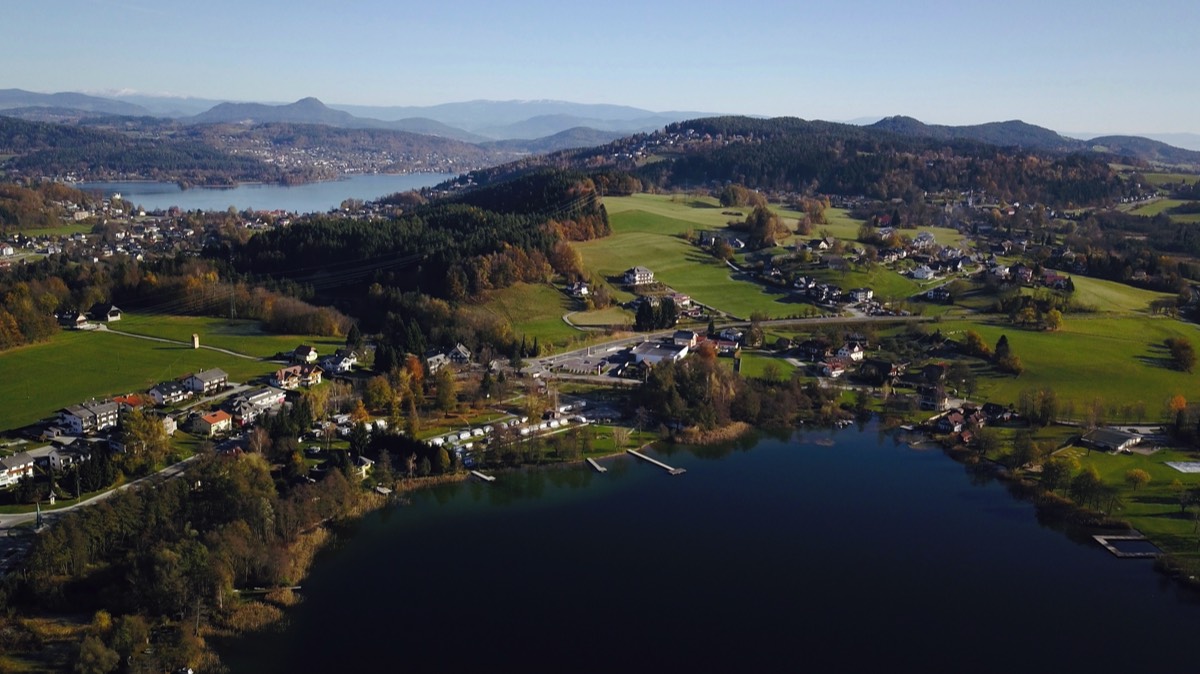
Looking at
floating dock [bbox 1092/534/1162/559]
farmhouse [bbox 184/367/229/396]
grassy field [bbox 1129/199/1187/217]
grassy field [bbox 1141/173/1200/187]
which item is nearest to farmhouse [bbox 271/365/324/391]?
farmhouse [bbox 184/367/229/396]

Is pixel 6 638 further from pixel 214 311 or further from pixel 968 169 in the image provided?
pixel 968 169

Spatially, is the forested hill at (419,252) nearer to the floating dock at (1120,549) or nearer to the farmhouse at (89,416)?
the farmhouse at (89,416)

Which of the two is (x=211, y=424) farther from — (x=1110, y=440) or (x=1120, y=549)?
(x=1110, y=440)

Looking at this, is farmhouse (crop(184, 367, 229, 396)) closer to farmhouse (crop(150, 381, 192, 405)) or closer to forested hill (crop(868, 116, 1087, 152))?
farmhouse (crop(150, 381, 192, 405))

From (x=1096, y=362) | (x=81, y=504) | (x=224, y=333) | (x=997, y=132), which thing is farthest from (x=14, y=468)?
(x=997, y=132)

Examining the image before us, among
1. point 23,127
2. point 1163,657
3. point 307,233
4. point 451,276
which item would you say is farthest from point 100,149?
point 1163,657

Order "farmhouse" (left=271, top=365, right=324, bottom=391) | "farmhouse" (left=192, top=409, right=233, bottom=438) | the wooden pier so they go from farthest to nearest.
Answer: "farmhouse" (left=271, top=365, right=324, bottom=391), "farmhouse" (left=192, top=409, right=233, bottom=438), the wooden pier

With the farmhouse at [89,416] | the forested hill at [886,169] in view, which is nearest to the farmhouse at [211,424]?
the farmhouse at [89,416]
